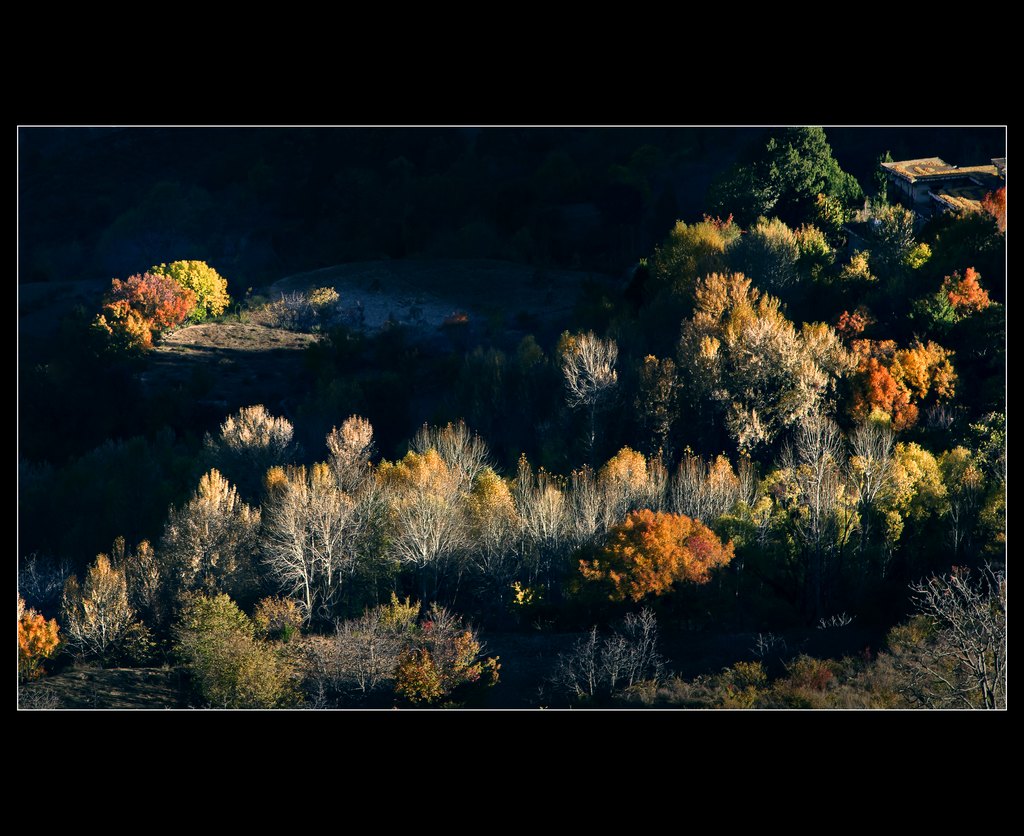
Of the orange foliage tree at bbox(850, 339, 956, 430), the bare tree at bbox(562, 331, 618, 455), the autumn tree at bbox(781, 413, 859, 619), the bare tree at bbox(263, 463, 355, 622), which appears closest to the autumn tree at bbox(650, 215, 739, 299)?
the bare tree at bbox(562, 331, 618, 455)

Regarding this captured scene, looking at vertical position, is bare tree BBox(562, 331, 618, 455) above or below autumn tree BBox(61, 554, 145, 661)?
above

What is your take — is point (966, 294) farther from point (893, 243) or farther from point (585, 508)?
point (585, 508)

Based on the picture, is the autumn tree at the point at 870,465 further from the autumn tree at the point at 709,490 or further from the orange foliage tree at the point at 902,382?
the autumn tree at the point at 709,490

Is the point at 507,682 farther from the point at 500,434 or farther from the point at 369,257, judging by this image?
the point at 369,257

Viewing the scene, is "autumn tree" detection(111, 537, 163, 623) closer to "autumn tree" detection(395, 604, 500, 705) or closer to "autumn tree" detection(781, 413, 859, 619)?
"autumn tree" detection(395, 604, 500, 705)

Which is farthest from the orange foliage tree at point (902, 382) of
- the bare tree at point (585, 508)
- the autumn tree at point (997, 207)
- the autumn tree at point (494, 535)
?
the autumn tree at point (494, 535)
